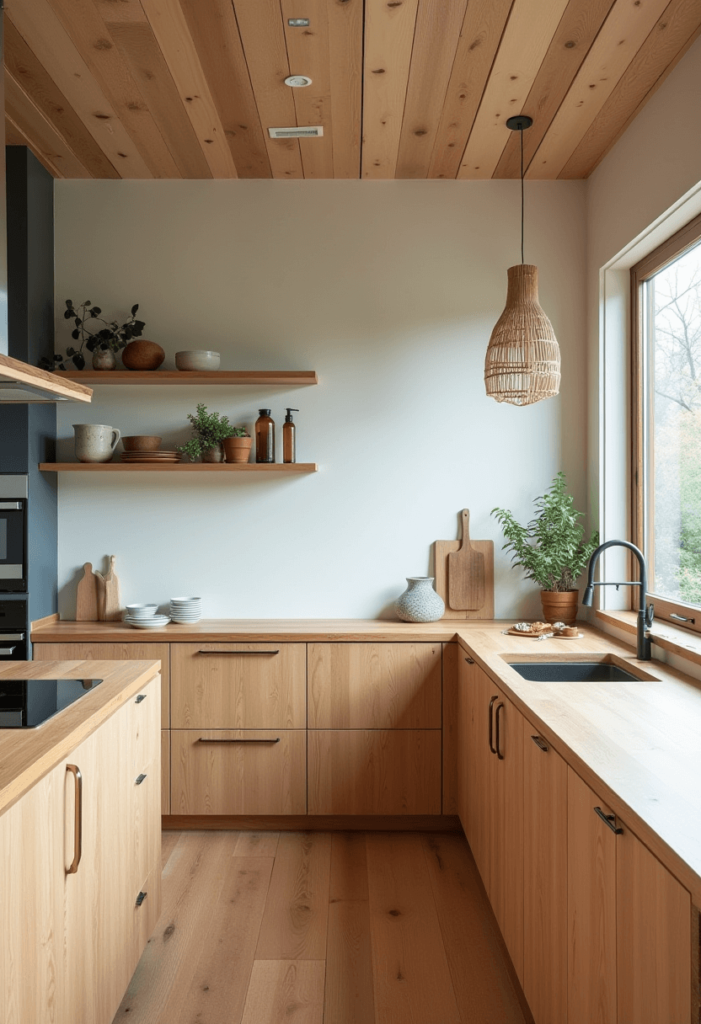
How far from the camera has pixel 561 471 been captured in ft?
12.0

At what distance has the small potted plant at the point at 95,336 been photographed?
3.51m

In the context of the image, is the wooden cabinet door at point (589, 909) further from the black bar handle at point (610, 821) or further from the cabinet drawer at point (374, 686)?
the cabinet drawer at point (374, 686)

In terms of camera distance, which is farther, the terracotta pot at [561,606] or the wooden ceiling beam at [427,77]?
the terracotta pot at [561,606]

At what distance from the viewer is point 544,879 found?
1.82 meters

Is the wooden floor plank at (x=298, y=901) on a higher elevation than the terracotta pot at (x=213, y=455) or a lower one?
lower

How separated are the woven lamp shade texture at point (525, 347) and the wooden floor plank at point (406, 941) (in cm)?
180

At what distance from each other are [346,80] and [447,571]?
205cm

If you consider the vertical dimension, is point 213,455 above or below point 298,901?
above

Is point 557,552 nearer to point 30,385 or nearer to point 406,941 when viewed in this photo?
point 406,941

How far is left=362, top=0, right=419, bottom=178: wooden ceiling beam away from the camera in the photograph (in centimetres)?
235

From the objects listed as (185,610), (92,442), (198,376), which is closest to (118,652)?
(185,610)

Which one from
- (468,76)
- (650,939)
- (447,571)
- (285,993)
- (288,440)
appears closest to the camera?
(650,939)

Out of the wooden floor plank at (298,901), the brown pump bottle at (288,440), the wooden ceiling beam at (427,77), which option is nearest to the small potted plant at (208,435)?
the brown pump bottle at (288,440)

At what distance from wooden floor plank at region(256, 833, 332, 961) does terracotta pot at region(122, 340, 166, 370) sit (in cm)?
210
